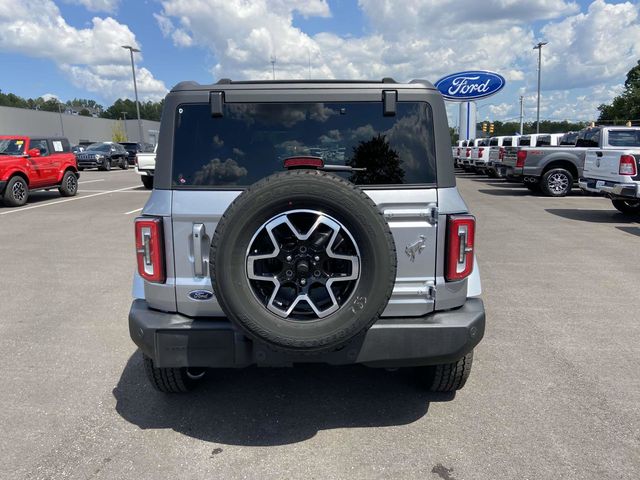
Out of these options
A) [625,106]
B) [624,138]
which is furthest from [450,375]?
[625,106]

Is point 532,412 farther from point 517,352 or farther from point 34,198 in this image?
point 34,198

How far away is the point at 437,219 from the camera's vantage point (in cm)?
288

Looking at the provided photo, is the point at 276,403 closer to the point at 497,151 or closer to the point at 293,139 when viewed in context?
the point at 293,139

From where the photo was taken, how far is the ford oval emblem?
290cm

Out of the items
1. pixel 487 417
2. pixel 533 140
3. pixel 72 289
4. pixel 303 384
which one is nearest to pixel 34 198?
pixel 72 289

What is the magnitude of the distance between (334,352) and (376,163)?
110cm

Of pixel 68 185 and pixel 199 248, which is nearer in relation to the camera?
pixel 199 248

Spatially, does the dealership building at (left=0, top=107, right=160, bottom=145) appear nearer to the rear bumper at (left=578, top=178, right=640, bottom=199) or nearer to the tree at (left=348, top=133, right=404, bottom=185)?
the rear bumper at (left=578, top=178, right=640, bottom=199)

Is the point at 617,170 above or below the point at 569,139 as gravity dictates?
below

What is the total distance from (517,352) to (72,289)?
500 centimetres

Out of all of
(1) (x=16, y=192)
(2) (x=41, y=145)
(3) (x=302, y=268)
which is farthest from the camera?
(2) (x=41, y=145)

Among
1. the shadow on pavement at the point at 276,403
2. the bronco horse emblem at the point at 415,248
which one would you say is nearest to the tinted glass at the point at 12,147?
the shadow on pavement at the point at 276,403

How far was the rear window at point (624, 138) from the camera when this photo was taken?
12312 mm

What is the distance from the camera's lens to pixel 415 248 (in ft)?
9.50
